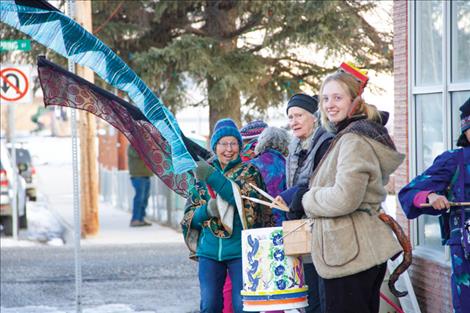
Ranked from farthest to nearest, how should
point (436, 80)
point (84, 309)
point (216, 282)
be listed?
point (84, 309)
point (436, 80)
point (216, 282)

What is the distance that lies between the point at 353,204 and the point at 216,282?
2072 millimetres

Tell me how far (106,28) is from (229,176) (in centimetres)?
1424

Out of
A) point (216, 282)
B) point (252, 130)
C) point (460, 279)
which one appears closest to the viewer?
point (460, 279)

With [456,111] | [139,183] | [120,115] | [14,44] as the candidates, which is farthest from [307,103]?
[139,183]

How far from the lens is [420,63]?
31.0ft

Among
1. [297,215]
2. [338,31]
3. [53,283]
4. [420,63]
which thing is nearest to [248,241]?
[297,215]

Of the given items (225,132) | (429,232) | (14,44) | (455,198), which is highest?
(14,44)

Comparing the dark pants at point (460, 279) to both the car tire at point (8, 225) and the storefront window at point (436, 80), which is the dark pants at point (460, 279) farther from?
the car tire at point (8, 225)

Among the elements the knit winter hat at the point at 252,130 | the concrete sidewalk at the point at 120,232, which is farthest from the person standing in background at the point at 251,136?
the concrete sidewalk at the point at 120,232

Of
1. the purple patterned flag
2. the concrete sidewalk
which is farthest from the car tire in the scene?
the purple patterned flag

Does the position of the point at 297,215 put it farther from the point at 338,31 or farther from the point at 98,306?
the point at 338,31

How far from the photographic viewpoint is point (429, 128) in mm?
9320

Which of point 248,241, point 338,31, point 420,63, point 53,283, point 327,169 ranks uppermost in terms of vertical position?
point 338,31

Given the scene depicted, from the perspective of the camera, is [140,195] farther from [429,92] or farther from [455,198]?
[455,198]
